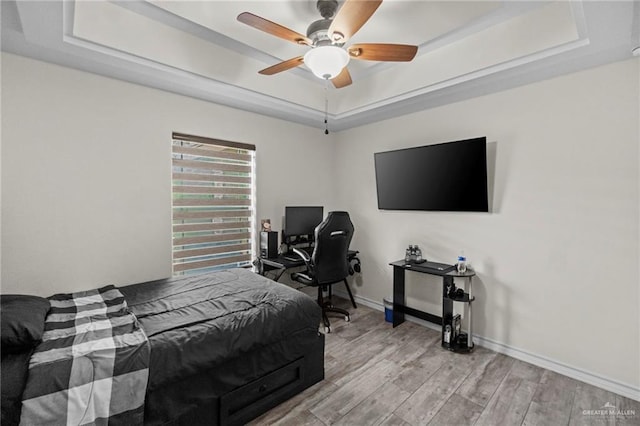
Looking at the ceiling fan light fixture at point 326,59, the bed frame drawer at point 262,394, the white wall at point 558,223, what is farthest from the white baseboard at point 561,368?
the ceiling fan light fixture at point 326,59

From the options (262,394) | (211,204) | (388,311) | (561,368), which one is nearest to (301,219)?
(211,204)

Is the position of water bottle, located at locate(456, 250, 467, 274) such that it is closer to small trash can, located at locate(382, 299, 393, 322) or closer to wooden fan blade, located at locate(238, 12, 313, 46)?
small trash can, located at locate(382, 299, 393, 322)

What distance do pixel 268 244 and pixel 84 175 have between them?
1.80m

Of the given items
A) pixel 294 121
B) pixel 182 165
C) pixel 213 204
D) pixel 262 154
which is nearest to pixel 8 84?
pixel 182 165

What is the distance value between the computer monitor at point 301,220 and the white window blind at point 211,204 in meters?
0.44

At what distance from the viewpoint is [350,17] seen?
159cm

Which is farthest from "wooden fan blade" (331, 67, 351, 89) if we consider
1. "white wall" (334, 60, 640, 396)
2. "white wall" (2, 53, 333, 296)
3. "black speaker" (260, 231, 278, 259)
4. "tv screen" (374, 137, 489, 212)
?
"black speaker" (260, 231, 278, 259)

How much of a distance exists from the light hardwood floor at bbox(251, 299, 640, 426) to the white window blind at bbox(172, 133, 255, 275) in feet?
5.09

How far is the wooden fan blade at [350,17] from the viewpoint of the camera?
4.88 ft

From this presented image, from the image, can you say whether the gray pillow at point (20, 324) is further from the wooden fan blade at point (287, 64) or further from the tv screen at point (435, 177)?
the tv screen at point (435, 177)

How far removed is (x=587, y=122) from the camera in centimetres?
227

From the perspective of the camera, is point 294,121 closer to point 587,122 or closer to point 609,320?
point 587,122

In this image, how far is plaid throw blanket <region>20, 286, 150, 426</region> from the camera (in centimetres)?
122

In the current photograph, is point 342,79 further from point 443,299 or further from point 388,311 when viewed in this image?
point 388,311
